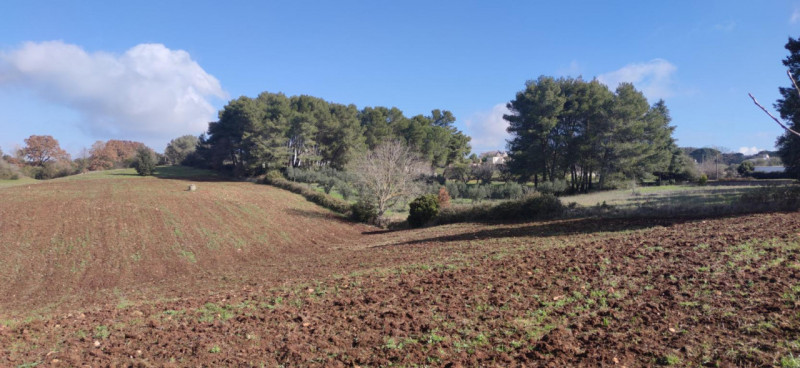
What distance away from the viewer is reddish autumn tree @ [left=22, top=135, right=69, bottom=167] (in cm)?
6612

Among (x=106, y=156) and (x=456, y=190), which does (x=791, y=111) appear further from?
(x=106, y=156)

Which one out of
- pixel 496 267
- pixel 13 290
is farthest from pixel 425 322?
pixel 13 290

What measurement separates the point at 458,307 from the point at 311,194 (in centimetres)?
3360

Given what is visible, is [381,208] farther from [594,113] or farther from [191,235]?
[594,113]

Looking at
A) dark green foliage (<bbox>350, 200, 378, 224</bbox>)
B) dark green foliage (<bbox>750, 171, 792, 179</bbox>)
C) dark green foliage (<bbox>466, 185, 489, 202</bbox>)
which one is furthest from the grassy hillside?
dark green foliage (<bbox>750, 171, 792, 179</bbox>)

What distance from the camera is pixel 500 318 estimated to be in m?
5.24

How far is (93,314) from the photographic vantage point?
8055mm

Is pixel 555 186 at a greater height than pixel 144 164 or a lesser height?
lesser

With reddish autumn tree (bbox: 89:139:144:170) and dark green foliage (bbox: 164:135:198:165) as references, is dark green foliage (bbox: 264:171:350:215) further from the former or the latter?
dark green foliage (bbox: 164:135:198:165)

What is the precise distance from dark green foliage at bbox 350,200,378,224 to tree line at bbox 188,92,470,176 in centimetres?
2343

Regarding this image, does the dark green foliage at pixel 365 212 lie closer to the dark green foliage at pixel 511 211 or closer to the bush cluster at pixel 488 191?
the dark green foliage at pixel 511 211

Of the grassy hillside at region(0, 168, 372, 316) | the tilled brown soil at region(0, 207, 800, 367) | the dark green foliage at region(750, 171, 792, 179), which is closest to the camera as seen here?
the tilled brown soil at region(0, 207, 800, 367)

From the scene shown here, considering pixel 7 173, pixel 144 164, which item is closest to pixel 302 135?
pixel 144 164

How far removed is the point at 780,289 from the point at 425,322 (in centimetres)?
492
